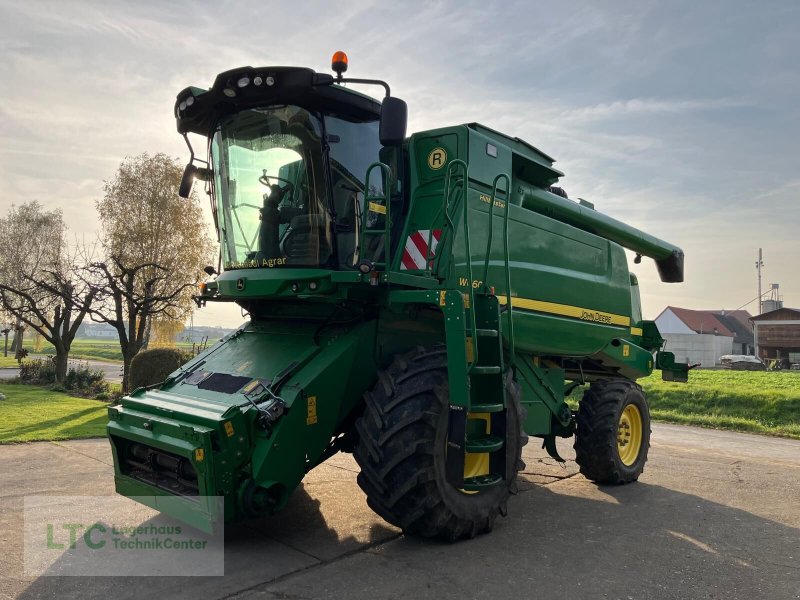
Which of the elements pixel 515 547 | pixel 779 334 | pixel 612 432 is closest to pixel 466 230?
pixel 515 547

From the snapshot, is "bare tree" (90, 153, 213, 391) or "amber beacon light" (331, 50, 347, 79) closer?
"amber beacon light" (331, 50, 347, 79)

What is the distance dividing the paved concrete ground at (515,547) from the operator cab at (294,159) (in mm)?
2130

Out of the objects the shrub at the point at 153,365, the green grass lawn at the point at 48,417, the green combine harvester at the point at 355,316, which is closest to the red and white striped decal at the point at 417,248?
the green combine harvester at the point at 355,316

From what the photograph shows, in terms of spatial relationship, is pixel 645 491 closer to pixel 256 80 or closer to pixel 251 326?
pixel 251 326

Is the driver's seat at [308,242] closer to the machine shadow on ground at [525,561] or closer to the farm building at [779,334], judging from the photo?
the machine shadow on ground at [525,561]

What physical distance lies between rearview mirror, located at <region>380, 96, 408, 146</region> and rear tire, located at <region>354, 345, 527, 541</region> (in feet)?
5.32

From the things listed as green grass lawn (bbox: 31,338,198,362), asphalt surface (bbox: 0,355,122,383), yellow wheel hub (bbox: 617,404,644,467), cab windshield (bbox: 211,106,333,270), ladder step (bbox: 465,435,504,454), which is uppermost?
cab windshield (bbox: 211,106,333,270)

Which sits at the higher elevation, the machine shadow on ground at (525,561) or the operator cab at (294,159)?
the operator cab at (294,159)

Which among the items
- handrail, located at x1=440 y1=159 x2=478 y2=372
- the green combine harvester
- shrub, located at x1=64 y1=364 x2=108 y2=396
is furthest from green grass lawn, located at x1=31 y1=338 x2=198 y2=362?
handrail, located at x1=440 y1=159 x2=478 y2=372

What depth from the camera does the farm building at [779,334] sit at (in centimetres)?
4641

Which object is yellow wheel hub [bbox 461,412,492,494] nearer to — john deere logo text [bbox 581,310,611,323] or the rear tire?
the rear tire

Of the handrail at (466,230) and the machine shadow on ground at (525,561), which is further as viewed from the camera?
the handrail at (466,230)

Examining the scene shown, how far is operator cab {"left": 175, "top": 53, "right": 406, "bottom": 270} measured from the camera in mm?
4848

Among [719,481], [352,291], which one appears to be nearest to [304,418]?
[352,291]
